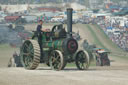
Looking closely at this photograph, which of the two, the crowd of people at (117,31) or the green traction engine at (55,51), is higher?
the green traction engine at (55,51)

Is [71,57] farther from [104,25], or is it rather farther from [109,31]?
[104,25]

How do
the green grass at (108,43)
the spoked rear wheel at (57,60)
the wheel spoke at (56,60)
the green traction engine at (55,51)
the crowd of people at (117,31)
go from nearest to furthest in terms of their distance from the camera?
1. the spoked rear wheel at (57,60)
2. the wheel spoke at (56,60)
3. the green traction engine at (55,51)
4. the green grass at (108,43)
5. the crowd of people at (117,31)

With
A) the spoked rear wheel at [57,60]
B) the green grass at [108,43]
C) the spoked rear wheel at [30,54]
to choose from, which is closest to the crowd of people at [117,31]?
the green grass at [108,43]

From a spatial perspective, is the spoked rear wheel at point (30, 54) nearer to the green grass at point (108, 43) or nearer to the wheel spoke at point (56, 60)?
the wheel spoke at point (56, 60)

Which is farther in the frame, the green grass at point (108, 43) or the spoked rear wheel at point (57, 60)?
the green grass at point (108, 43)

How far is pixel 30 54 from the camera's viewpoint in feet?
63.6

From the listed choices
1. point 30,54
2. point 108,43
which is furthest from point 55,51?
point 108,43

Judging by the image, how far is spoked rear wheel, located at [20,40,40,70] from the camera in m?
18.7

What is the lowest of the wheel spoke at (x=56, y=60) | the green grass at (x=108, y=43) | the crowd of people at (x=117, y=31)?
the green grass at (x=108, y=43)

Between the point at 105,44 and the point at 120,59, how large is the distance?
1570 centimetres

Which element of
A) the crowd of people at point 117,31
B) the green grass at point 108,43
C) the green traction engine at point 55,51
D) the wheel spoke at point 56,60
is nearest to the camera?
the wheel spoke at point 56,60

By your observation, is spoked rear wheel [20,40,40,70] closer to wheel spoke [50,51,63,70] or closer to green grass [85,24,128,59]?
wheel spoke [50,51,63,70]

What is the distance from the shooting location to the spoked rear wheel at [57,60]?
18.3 meters

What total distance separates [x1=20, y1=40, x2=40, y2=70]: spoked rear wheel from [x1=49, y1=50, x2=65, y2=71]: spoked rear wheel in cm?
67
